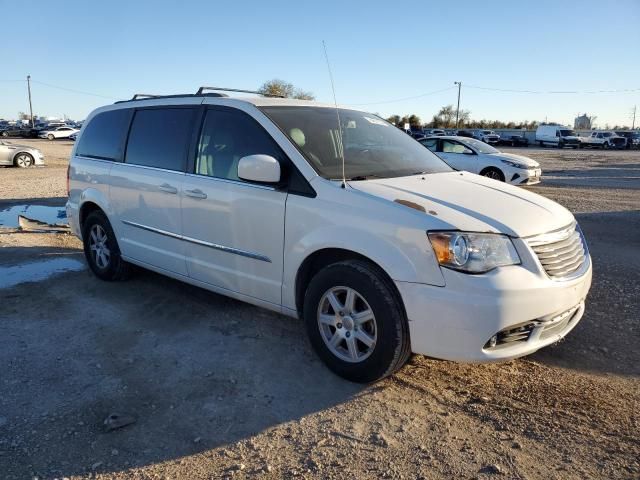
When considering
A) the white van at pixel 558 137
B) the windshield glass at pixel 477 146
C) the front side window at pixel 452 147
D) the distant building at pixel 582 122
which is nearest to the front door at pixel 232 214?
the front side window at pixel 452 147

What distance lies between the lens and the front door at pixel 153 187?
15.2ft

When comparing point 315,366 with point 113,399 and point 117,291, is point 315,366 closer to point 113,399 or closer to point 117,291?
point 113,399

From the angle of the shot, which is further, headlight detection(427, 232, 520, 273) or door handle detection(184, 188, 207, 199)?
door handle detection(184, 188, 207, 199)

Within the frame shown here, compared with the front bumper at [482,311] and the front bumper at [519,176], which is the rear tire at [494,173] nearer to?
the front bumper at [519,176]

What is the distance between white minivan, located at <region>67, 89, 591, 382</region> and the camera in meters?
3.08

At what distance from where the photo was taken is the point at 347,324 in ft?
11.4

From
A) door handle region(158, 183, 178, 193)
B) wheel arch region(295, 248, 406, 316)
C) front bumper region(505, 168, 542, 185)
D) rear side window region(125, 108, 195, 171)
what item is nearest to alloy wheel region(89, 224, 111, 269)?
rear side window region(125, 108, 195, 171)

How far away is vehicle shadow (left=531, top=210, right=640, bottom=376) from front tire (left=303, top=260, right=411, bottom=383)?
138 centimetres

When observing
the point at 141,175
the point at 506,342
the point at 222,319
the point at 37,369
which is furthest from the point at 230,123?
the point at 506,342

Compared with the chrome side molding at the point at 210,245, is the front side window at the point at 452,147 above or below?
above

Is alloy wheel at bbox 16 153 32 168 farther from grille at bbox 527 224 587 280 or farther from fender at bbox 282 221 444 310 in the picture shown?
grille at bbox 527 224 587 280

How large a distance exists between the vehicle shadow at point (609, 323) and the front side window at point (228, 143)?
262cm

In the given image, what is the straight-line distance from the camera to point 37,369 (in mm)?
3748

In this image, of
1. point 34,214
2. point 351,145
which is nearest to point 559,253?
point 351,145
